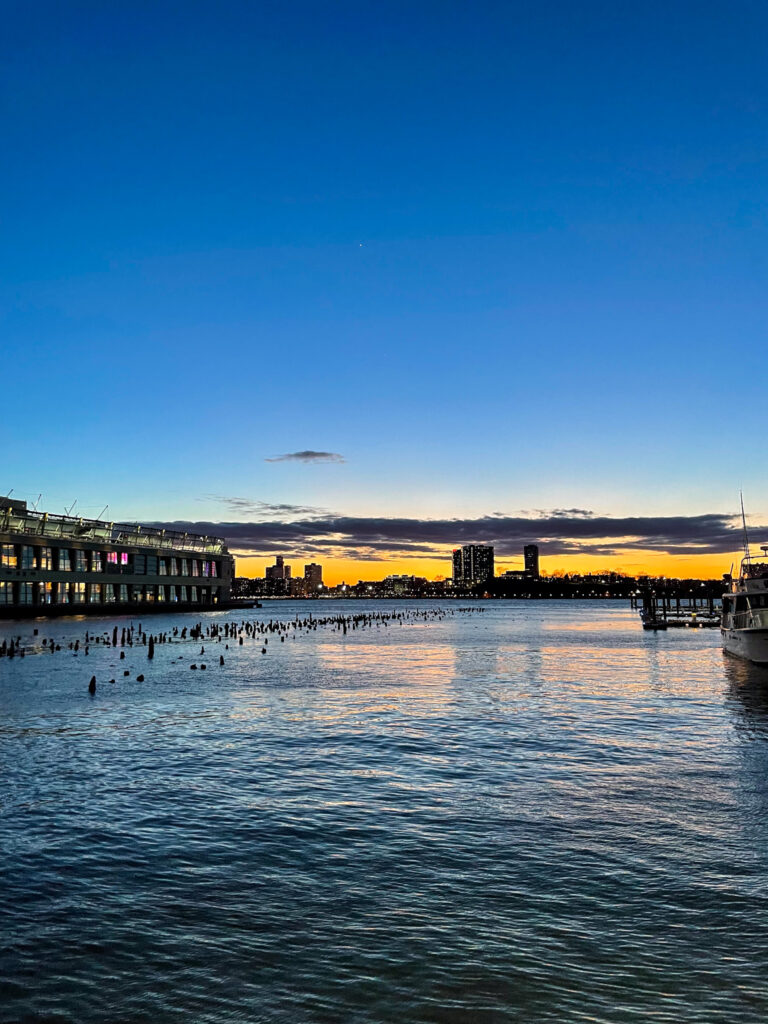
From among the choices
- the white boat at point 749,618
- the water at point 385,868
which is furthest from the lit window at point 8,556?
the white boat at point 749,618

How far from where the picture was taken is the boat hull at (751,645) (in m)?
59.2

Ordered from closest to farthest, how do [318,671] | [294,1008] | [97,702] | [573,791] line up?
[294,1008]
[573,791]
[97,702]
[318,671]

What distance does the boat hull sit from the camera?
59188 millimetres

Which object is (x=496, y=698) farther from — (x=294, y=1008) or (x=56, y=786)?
(x=294, y=1008)

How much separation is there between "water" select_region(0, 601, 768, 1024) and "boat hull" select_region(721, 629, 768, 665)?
23.8 metres

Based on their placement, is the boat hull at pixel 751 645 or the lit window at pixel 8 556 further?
the lit window at pixel 8 556

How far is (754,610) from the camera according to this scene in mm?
61125

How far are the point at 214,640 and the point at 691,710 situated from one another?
270 ft

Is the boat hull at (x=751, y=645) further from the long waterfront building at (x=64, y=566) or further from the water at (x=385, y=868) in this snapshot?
the long waterfront building at (x=64, y=566)

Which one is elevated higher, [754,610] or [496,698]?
[754,610]

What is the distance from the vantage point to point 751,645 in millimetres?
61844

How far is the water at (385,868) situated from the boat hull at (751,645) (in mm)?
23810

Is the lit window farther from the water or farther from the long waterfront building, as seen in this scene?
the water

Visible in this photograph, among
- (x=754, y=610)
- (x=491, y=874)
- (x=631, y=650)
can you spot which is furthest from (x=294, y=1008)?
(x=631, y=650)
